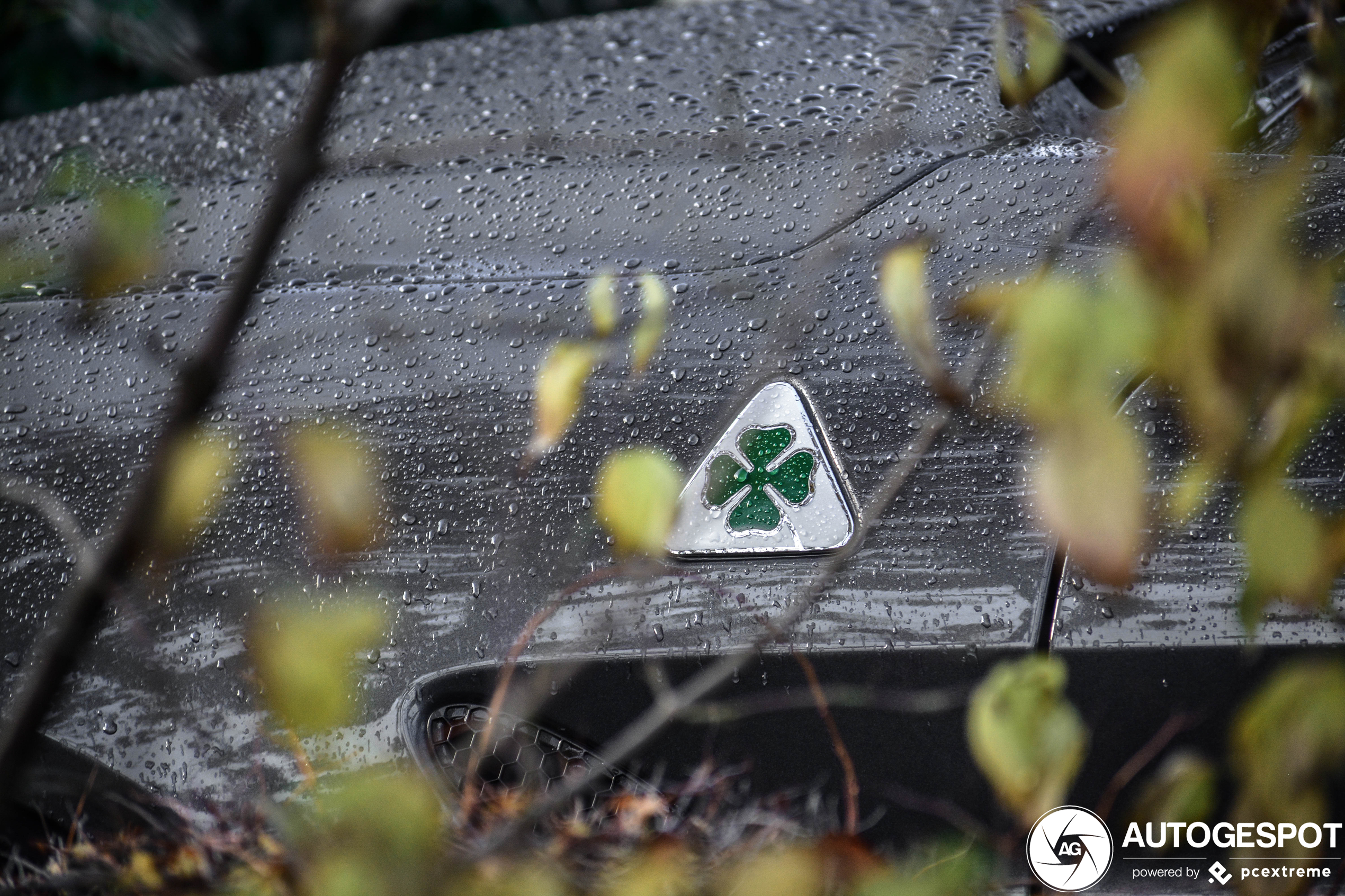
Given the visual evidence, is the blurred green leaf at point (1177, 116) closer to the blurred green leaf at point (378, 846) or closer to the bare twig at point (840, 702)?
the blurred green leaf at point (378, 846)

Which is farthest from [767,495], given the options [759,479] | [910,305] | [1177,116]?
[1177,116]

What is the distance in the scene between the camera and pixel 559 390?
0.96 metres

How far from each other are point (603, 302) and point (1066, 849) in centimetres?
83

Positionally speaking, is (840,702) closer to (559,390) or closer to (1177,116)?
(559,390)

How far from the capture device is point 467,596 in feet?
4.06

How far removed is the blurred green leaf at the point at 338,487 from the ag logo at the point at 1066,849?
0.84m

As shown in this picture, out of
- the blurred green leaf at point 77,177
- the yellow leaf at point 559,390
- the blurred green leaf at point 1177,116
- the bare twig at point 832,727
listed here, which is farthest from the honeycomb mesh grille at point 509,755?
the blurred green leaf at point 1177,116

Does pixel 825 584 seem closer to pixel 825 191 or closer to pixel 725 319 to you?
pixel 725 319

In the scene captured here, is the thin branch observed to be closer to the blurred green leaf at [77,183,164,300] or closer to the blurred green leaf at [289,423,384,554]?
the blurred green leaf at [289,423,384,554]

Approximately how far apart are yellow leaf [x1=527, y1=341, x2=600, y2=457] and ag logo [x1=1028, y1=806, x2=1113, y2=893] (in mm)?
707

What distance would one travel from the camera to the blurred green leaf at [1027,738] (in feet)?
2.24

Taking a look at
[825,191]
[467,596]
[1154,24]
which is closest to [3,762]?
[467,596]

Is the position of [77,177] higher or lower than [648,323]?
lower

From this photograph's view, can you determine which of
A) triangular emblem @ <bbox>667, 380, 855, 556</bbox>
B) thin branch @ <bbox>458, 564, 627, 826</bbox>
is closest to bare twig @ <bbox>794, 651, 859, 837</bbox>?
triangular emblem @ <bbox>667, 380, 855, 556</bbox>
